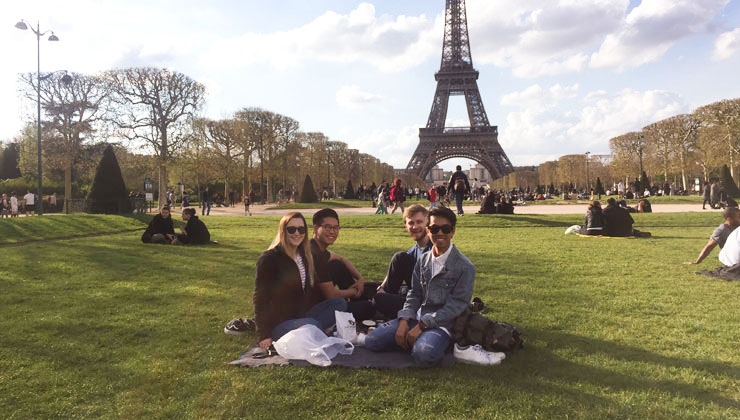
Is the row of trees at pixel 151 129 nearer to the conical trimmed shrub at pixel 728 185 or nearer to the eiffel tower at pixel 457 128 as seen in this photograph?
the eiffel tower at pixel 457 128

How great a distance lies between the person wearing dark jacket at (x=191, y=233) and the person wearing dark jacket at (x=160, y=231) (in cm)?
21

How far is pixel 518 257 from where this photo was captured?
9344 millimetres

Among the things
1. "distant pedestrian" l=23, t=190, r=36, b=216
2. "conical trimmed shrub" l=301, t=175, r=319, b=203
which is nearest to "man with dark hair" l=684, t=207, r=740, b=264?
"conical trimmed shrub" l=301, t=175, r=319, b=203

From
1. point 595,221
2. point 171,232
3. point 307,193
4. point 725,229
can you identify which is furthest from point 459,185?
point 307,193

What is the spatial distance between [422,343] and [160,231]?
9871 mm

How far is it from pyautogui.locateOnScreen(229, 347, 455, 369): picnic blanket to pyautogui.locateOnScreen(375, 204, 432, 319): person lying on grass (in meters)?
0.86

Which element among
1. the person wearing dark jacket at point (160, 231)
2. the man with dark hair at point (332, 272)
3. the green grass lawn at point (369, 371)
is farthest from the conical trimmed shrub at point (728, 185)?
the man with dark hair at point (332, 272)

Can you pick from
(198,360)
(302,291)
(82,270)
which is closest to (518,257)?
(302,291)

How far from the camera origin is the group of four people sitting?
12.5ft

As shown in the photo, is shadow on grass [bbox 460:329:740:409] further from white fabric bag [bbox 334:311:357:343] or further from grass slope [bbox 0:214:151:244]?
grass slope [bbox 0:214:151:244]

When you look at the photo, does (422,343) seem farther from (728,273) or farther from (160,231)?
(160,231)

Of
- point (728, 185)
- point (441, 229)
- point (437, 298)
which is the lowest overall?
point (437, 298)

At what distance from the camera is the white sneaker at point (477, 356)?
360cm

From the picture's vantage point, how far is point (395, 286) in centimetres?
486
